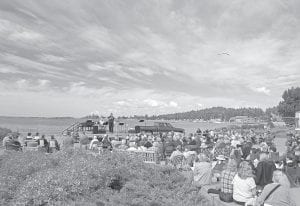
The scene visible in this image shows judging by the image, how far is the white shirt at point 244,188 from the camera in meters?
6.52

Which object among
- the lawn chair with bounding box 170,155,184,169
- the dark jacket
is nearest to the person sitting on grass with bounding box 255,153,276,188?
the dark jacket

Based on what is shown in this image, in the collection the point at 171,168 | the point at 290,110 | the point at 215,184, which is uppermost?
the point at 290,110

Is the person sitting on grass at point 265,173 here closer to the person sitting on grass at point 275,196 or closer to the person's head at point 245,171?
the person's head at point 245,171

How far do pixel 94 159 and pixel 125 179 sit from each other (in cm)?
105

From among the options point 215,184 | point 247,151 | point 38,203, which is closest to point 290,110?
point 247,151

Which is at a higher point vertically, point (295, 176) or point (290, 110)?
point (290, 110)

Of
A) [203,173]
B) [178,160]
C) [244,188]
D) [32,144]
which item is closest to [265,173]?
[203,173]

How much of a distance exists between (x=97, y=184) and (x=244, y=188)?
2.99m

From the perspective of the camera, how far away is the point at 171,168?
27.4ft

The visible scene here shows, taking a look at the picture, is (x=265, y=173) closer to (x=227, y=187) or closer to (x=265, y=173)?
(x=265, y=173)

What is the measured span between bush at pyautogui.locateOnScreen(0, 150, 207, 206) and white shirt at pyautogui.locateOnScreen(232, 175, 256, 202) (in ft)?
2.50

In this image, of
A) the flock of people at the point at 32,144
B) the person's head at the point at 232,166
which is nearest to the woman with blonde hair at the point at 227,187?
the person's head at the point at 232,166

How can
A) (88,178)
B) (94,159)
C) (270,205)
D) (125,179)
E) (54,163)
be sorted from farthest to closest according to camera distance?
(54,163), (94,159), (125,179), (88,178), (270,205)

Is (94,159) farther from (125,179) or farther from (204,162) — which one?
(204,162)
